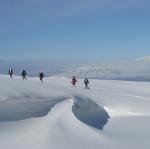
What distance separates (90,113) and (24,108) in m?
5.90

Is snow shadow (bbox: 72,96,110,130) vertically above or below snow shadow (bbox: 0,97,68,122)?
below

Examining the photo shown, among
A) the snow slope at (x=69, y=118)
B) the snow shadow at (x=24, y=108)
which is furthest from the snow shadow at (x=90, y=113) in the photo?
the snow shadow at (x=24, y=108)

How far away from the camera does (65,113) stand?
93.7 feet

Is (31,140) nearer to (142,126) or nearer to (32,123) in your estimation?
(32,123)

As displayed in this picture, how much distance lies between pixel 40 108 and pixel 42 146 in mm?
8312

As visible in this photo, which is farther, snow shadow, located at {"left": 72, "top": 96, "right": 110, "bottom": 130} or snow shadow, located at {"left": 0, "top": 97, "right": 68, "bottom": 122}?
snow shadow, located at {"left": 72, "top": 96, "right": 110, "bottom": 130}

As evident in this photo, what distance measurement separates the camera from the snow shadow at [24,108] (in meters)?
26.7

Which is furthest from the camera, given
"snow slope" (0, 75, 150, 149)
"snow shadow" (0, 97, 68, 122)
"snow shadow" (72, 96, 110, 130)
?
"snow shadow" (72, 96, 110, 130)

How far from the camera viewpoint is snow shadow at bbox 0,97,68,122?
87.7 feet

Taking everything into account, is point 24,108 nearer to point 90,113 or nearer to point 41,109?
point 41,109

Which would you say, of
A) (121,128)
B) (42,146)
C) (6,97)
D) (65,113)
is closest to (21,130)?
(42,146)

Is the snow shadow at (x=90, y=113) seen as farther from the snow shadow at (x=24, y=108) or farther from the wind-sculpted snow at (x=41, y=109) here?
the snow shadow at (x=24, y=108)

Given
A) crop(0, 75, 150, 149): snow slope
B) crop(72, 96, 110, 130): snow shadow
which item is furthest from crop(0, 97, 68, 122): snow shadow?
crop(72, 96, 110, 130): snow shadow

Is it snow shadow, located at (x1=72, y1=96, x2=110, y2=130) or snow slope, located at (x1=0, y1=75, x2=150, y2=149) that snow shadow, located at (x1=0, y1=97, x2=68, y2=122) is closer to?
snow slope, located at (x1=0, y1=75, x2=150, y2=149)
